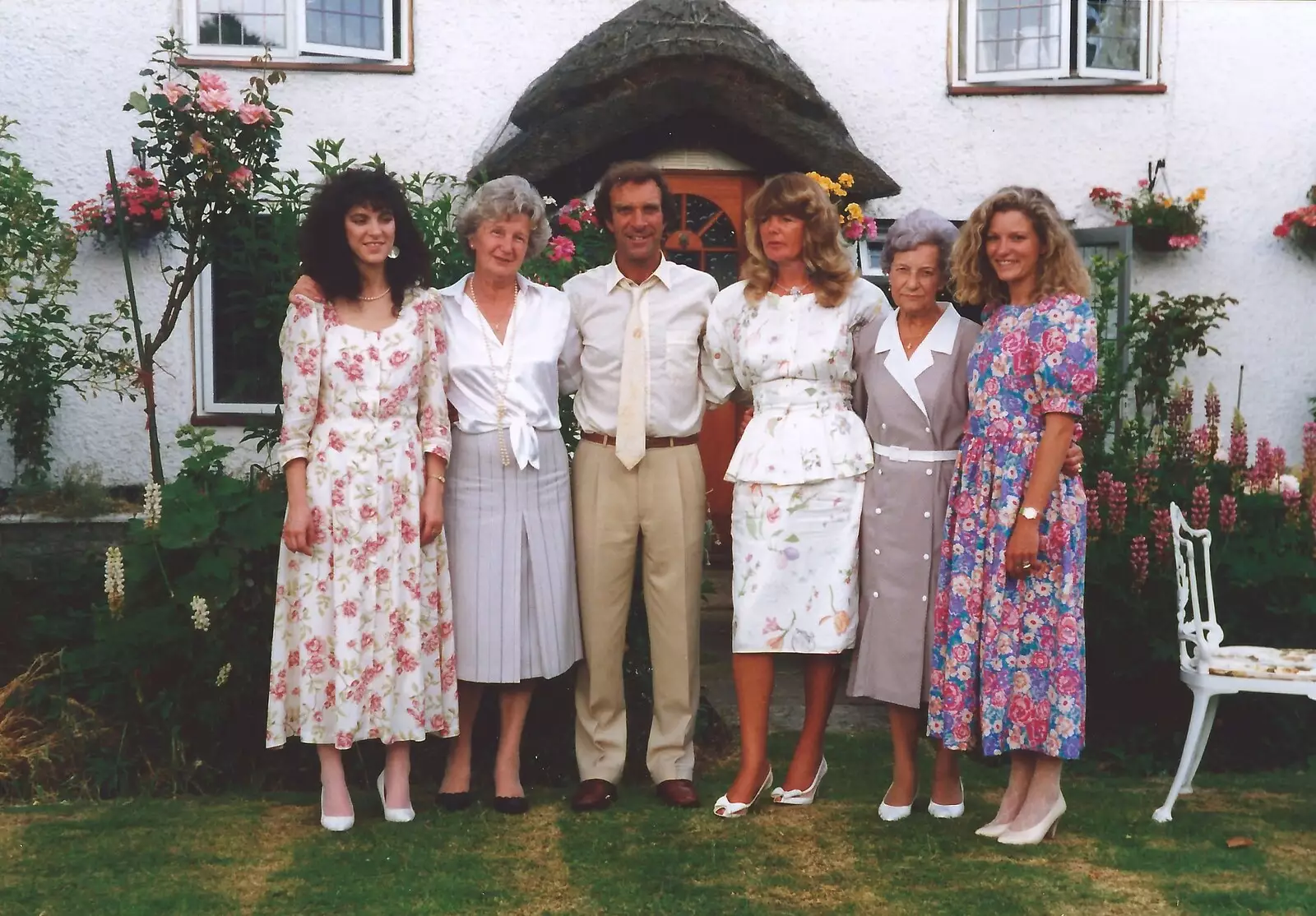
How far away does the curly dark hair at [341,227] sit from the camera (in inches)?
159

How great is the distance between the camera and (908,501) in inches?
160

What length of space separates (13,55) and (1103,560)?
21.3 ft

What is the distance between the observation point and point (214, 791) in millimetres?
4613

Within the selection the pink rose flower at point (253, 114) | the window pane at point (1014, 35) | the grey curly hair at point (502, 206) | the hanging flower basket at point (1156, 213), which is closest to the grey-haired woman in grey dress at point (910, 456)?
the grey curly hair at point (502, 206)

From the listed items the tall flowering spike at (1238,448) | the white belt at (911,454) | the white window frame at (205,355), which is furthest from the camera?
the white window frame at (205,355)

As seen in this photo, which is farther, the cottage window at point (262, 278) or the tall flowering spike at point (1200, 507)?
the tall flowering spike at point (1200, 507)

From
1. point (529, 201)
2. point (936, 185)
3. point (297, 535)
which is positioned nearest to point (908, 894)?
point (297, 535)

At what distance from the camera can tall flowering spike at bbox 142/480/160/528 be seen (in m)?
4.61

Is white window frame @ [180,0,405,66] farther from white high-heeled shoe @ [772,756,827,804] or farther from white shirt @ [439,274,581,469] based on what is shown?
white high-heeled shoe @ [772,756,827,804]

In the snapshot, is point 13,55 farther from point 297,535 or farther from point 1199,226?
point 1199,226

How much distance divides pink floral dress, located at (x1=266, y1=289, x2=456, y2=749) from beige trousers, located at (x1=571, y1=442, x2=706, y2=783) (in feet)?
1.81

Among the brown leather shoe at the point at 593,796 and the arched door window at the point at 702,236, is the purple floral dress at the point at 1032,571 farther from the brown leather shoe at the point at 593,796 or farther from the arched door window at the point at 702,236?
the arched door window at the point at 702,236

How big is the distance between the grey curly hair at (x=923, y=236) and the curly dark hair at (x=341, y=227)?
1407mm

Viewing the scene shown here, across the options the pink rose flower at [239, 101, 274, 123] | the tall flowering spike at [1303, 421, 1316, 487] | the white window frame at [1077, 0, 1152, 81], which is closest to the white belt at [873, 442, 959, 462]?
the tall flowering spike at [1303, 421, 1316, 487]
